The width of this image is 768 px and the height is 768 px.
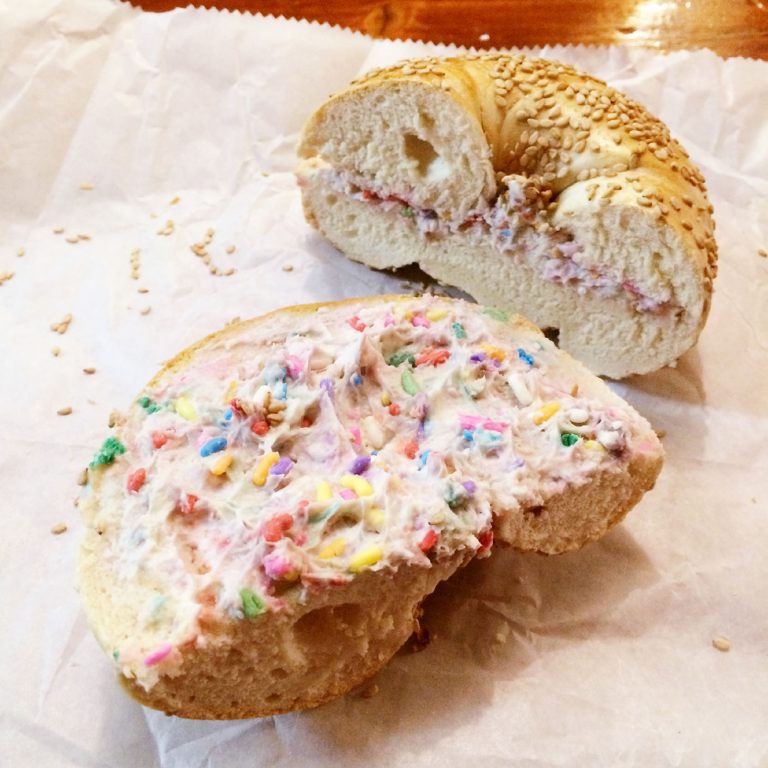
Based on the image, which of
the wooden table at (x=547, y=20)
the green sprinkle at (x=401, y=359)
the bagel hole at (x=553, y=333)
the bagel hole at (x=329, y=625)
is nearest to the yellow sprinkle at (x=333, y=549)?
the bagel hole at (x=329, y=625)

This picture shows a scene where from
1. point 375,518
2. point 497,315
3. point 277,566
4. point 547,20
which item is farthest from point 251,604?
point 547,20

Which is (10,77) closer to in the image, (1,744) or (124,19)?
(124,19)

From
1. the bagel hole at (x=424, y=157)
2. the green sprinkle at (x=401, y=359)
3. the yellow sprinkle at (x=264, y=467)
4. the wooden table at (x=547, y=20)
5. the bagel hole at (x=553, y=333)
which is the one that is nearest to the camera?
the yellow sprinkle at (x=264, y=467)

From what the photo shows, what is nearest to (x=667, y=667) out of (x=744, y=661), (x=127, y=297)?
(x=744, y=661)

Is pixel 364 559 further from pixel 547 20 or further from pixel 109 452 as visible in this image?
pixel 547 20

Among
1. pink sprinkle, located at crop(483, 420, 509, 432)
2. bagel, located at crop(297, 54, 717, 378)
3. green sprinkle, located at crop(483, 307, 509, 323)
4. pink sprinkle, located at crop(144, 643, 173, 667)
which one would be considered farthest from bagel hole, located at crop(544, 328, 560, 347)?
pink sprinkle, located at crop(144, 643, 173, 667)

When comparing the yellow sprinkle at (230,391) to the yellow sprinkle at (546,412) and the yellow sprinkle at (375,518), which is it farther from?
the yellow sprinkle at (546,412)
